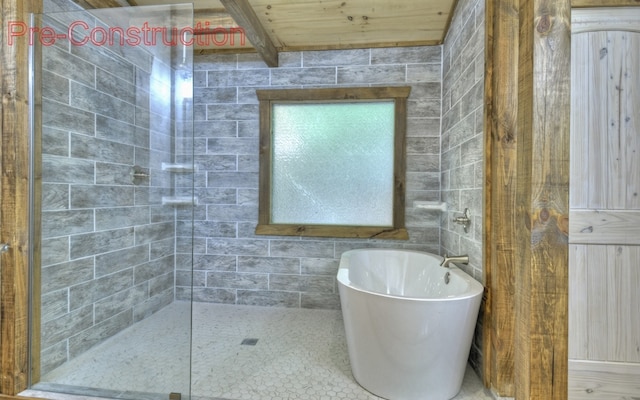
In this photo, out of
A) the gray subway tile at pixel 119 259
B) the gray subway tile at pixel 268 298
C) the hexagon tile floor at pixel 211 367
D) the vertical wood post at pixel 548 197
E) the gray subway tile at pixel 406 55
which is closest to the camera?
the vertical wood post at pixel 548 197

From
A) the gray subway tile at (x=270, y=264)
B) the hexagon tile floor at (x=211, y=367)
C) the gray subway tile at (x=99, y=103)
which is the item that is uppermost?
the gray subway tile at (x=99, y=103)

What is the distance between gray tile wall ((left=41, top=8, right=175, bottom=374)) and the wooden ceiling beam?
0.60 m

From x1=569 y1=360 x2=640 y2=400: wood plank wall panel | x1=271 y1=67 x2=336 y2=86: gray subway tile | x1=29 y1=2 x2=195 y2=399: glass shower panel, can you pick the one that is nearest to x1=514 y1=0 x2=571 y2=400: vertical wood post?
x1=569 y1=360 x2=640 y2=400: wood plank wall panel

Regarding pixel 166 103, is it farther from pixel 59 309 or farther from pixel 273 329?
pixel 273 329

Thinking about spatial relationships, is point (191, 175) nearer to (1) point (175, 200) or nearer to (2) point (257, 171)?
(1) point (175, 200)

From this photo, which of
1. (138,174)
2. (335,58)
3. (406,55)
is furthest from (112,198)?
(406,55)

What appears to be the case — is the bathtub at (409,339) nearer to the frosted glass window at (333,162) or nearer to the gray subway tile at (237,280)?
the frosted glass window at (333,162)

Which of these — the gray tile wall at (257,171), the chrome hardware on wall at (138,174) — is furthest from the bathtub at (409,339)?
the chrome hardware on wall at (138,174)

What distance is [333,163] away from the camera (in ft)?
8.53

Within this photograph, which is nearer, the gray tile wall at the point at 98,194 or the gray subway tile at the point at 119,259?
the gray tile wall at the point at 98,194

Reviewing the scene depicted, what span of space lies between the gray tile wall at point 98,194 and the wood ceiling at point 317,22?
574 millimetres

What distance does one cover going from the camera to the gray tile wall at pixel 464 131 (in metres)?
1.62

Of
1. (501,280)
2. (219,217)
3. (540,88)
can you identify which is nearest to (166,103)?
(219,217)

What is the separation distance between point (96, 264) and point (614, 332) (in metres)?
2.82
